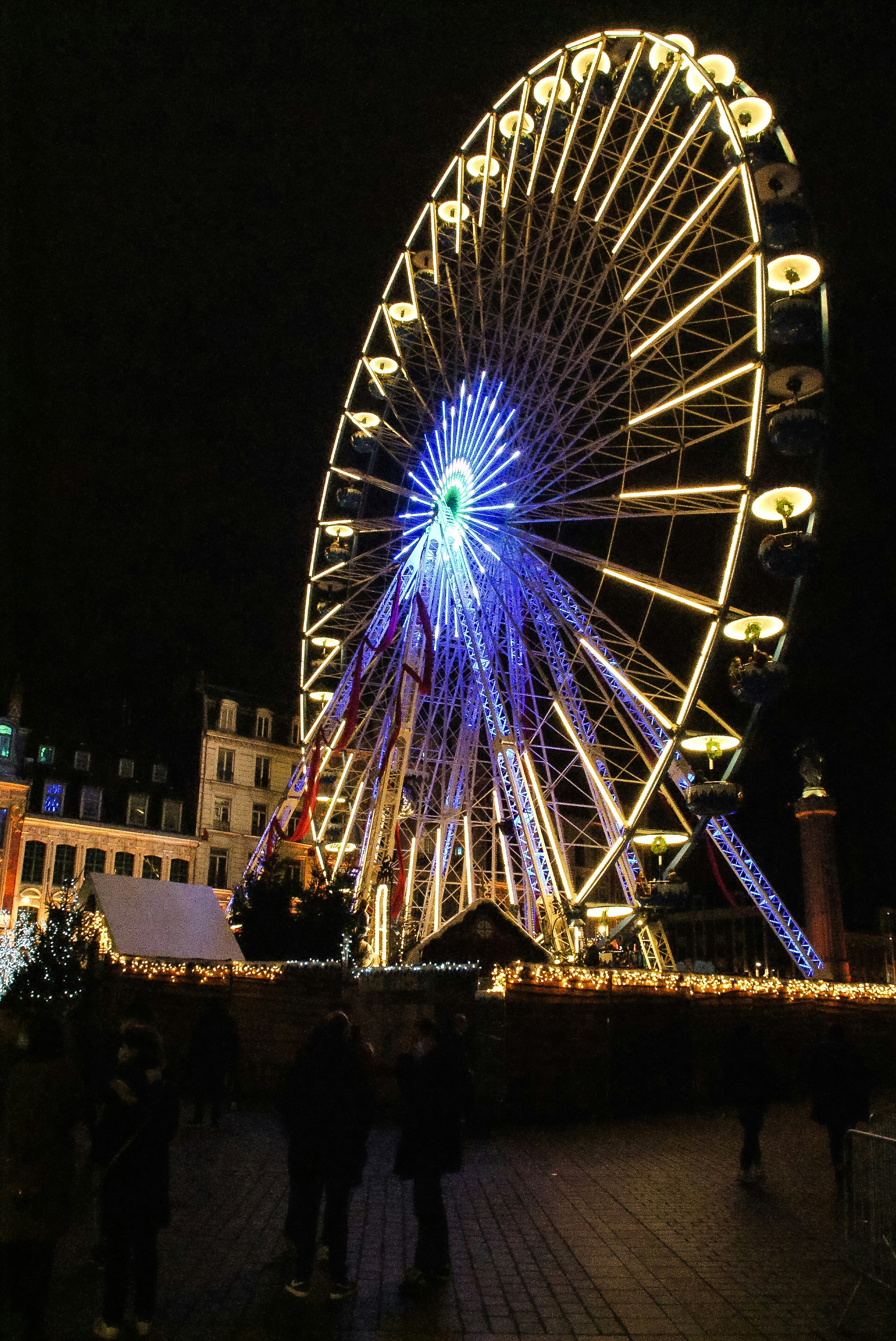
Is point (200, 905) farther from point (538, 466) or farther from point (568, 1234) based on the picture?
point (568, 1234)

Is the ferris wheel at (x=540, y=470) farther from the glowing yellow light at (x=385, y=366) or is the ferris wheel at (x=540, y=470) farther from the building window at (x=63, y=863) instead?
the building window at (x=63, y=863)

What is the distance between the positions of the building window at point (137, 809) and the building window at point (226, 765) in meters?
3.72

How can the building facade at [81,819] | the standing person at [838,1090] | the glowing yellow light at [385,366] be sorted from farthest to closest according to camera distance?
1. the building facade at [81,819]
2. the glowing yellow light at [385,366]
3. the standing person at [838,1090]

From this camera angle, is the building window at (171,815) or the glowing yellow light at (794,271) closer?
the glowing yellow light at (794,271)

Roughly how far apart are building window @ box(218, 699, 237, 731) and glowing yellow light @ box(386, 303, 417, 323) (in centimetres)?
Answer: 2981

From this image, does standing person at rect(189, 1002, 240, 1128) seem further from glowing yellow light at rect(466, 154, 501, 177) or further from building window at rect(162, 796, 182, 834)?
building window at rect(162, 796, 182, 834)

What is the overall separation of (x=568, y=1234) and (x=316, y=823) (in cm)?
2280

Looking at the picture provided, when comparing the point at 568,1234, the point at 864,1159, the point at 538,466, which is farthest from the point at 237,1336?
the point at 538,466

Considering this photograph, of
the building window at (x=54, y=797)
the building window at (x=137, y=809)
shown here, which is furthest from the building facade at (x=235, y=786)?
the building window at (x=54, y=797)

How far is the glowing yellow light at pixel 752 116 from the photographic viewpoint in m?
20.0

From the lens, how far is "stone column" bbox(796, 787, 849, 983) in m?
33.9

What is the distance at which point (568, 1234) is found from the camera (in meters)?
8.54

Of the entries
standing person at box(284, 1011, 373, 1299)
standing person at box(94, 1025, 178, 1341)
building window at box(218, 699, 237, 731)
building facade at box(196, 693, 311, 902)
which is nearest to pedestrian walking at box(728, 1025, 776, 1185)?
standing person at box(284, 1011, 373, 1299)

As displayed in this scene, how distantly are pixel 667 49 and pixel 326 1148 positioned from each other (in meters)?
21.5
